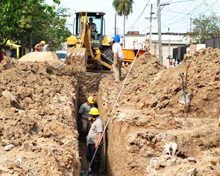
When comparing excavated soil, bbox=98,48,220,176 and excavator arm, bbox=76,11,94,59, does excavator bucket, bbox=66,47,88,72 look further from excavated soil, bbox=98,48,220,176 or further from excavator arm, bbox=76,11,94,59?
excavated soil, bbox=98,48,220,176

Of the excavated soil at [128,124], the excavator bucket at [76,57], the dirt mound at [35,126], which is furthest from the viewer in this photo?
the excavator bucket at [76,57]

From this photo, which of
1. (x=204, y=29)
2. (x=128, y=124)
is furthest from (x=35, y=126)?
(x=204, y=29)

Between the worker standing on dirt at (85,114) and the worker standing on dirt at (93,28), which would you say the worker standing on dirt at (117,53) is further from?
the worker standing on dirt at (93,28)

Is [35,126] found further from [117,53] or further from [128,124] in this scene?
[117,53]

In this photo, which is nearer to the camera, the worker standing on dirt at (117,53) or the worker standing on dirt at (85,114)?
the worker standing on dirt at (85,114)

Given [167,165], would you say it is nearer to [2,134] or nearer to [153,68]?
[2,134]

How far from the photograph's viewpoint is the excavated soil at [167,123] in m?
6.12

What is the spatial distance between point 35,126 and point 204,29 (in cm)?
3558

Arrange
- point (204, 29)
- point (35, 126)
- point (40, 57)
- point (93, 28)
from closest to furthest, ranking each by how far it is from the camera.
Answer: point (35, 126) → point (93, 28) → point (40, 57) → point (204, 29)

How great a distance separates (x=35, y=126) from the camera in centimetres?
676

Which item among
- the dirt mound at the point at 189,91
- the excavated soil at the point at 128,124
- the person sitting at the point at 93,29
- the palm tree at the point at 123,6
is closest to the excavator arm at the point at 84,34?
the person sitting at the point at 93,29

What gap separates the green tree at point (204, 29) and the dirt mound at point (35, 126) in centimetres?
3045

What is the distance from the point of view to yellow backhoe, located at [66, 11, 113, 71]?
1469cm

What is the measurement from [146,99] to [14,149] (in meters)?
5.05
